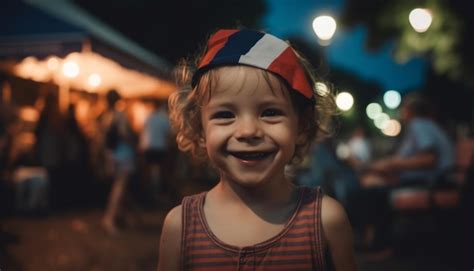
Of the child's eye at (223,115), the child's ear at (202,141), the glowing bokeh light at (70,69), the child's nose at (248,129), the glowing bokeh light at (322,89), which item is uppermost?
the glowing bokeh light at (70,69)

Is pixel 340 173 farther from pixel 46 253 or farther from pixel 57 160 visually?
pixel 57 160

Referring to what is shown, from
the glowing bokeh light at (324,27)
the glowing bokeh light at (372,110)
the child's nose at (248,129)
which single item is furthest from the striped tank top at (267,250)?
the glowing bokeh light at (372,110)

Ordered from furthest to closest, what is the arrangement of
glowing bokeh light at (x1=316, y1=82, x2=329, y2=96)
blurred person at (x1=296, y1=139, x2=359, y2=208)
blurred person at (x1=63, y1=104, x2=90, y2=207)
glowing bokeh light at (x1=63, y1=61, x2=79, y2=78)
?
glowing bokeh light at (x1=63, y1=61, x2=79, y2=78)
blurred person at (x1=63, y1=104, x2=90, y2=207)
blurred person at (x1=296, y1=139, x2=359, y2=208)
glowing bokeh light at (x1=316, y1=82, x2=329, y2=96)

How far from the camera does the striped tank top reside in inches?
62.1

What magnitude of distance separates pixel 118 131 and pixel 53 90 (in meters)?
3.68

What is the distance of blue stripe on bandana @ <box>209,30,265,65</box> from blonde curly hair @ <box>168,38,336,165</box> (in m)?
0.07

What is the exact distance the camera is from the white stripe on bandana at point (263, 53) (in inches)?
63.3

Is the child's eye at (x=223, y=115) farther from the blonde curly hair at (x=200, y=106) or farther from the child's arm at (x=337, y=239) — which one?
the child's arm at (x=337, y=239)

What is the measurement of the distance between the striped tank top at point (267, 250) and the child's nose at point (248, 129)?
0.32 metres

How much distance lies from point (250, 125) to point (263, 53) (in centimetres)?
26

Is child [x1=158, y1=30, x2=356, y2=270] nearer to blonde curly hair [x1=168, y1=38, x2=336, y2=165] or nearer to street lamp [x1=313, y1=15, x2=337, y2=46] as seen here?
blonde curly hair [x1=168, y1=38, x2=336, y2=165]

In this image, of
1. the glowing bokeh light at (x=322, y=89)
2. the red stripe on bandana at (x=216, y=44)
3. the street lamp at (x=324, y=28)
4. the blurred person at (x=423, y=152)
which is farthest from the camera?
the street lamp at (x=324, y=28)

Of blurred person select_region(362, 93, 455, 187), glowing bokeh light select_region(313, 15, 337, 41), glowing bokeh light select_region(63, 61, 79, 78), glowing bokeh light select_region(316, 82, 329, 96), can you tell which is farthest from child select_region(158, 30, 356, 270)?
glowing bokeh light select_region(63, 61, 79, 78)

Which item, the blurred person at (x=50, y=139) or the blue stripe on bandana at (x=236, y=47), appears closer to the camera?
the blue stripe on bandana at (x=236, y=47)
